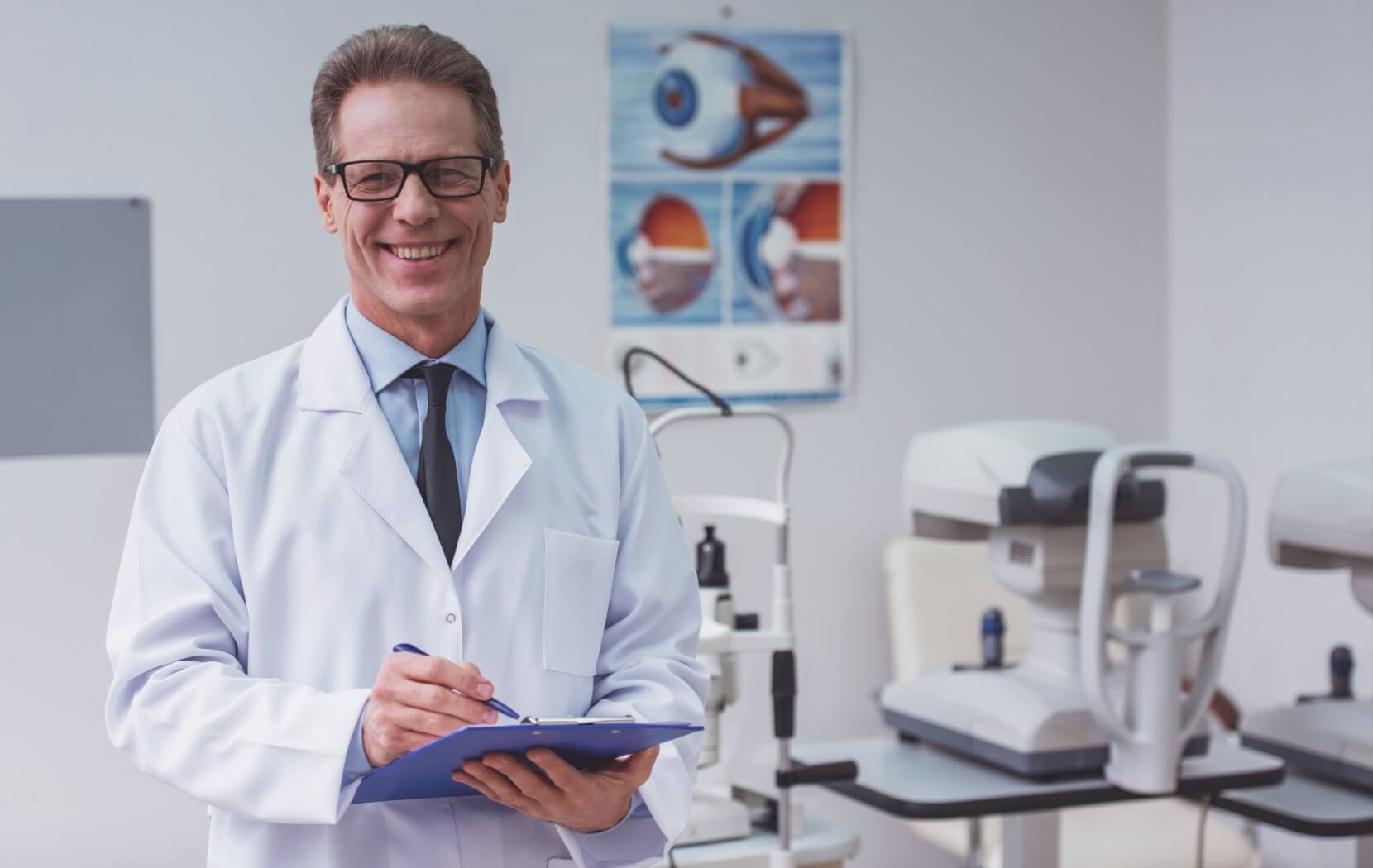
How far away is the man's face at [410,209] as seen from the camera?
1.17m

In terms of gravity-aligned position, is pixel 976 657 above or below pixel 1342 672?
below

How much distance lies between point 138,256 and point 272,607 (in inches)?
72.3

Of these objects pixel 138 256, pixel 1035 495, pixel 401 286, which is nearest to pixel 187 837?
pixel 138 256

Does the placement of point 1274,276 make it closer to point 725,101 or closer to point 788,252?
point 788,252

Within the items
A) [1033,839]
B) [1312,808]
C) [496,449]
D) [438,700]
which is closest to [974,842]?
[1033,839]

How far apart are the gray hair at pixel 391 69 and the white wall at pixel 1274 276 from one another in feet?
7.50

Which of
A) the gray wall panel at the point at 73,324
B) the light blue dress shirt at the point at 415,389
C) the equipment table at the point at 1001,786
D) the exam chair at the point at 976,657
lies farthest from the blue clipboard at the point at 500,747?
the gray wall panel at the point at 73,324

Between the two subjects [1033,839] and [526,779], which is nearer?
[526,779]

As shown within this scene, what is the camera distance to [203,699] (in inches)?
43.1

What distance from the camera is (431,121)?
1170 millimetres

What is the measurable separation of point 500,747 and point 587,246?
2097 millimetres

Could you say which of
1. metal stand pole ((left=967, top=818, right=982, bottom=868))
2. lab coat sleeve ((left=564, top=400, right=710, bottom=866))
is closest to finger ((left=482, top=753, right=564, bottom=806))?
lab coat sleeve ((left=564, top=400, right=710, bottom=866))

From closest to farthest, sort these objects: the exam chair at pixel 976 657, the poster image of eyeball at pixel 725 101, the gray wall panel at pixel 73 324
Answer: the exam chair at pixel 976 657, the gray wall panel at pixel 73 324, the poster image of eyeball at pixel 725 101

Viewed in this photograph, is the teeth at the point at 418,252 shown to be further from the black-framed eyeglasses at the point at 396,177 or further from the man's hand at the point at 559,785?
the man's hand at the point at 559,785
